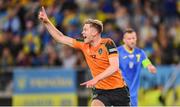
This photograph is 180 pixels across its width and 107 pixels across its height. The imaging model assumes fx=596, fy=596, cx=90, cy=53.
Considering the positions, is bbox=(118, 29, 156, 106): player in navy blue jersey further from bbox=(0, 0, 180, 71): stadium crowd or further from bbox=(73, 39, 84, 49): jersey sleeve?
bbox=(0, 0, 180, 71): stadium crowd

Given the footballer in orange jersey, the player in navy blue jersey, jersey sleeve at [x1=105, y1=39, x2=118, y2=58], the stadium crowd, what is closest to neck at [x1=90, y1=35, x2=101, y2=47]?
the footballer in orange jersey

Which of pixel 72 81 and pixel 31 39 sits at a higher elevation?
pixel 31 39

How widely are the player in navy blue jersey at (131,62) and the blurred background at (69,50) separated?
4.66 meters

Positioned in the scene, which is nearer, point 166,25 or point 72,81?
point 72,81

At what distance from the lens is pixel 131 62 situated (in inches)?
478

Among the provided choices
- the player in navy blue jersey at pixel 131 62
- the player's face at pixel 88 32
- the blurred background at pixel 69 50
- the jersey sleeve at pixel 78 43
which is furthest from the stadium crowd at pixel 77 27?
the player's face at pixel 88 32

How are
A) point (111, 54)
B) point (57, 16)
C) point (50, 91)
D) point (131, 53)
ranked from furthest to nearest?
point (57, 16) → point (50, 91) → point (131, 53) → point (111, 54)

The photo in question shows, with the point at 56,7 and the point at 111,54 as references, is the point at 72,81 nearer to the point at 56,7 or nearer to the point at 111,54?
the point at 56,7

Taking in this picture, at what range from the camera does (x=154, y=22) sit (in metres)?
18.2

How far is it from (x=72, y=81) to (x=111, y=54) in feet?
25.9

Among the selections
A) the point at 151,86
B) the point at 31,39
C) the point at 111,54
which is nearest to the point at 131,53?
the point at 111,54

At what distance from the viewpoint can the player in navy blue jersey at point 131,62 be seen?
39.4 ft

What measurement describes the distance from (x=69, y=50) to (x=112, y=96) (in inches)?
310

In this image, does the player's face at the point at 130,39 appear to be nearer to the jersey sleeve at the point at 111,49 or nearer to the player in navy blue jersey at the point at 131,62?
the player in navy blue jersey at the point at 131,62
